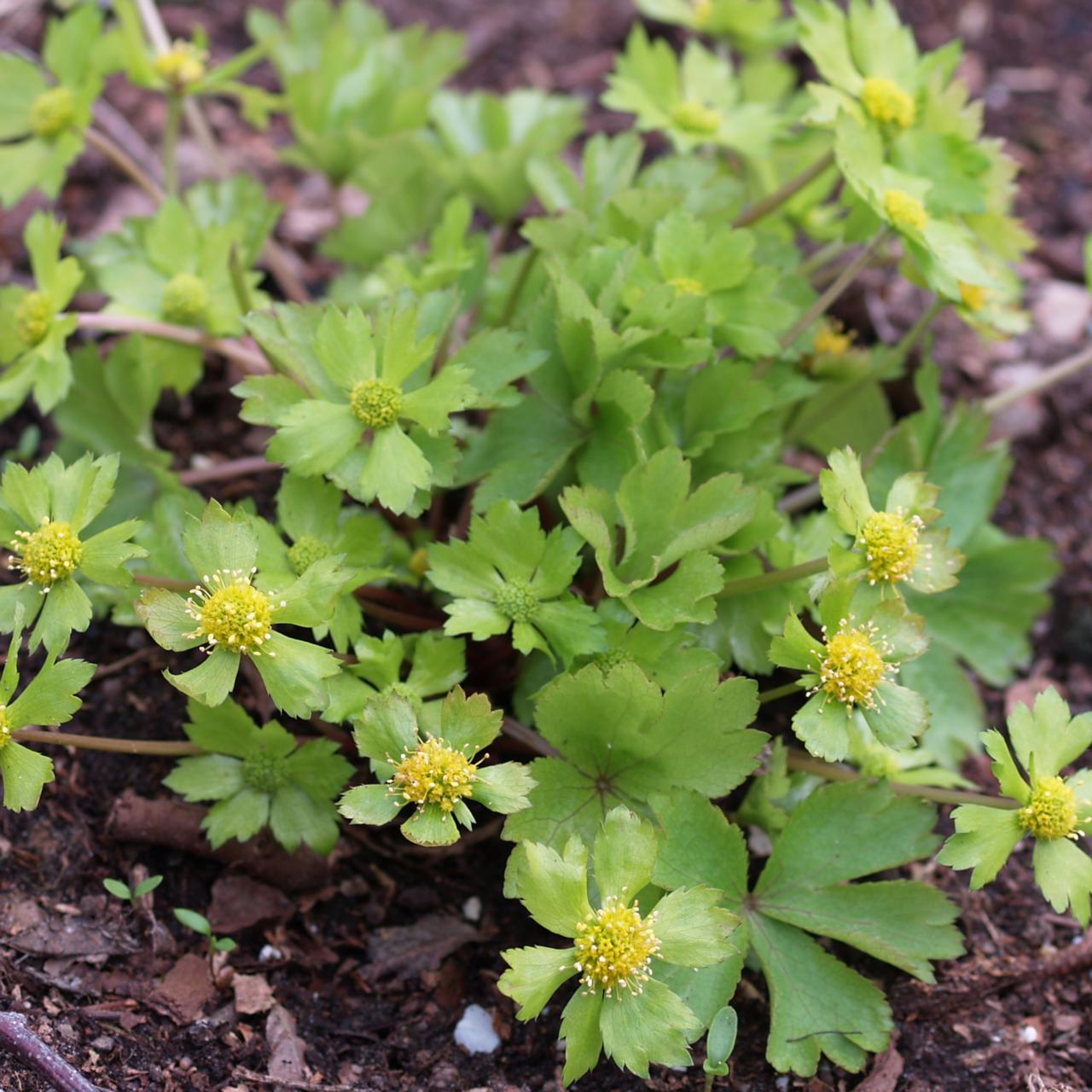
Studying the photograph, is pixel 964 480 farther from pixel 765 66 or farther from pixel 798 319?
pixel 765 66

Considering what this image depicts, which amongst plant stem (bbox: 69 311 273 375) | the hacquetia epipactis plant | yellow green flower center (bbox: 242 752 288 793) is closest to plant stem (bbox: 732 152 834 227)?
the hacquetia epipactis plant

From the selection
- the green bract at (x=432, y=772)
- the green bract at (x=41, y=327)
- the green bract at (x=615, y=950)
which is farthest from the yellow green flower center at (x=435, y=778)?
the green bract at (x=41, y=327)

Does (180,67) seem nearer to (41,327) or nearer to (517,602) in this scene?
(41,327)

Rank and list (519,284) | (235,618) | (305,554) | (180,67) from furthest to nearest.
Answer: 1. (180,67)
2. (519,284)
3. (305,554)
4. (235,618)

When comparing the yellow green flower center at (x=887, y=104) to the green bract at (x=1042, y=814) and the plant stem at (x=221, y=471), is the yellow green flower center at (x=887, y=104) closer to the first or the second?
the green bract at (x=1042, y=814)

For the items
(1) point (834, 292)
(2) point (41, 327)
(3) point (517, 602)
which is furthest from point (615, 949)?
(2) point (41, 327)

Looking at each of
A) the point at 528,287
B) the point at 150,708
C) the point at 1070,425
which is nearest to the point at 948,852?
the point at 528,287

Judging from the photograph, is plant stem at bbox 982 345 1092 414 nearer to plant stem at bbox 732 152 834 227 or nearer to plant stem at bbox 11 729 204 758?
plant stem at bbox 732 152 834 227

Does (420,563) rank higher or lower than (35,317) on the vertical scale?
lower
